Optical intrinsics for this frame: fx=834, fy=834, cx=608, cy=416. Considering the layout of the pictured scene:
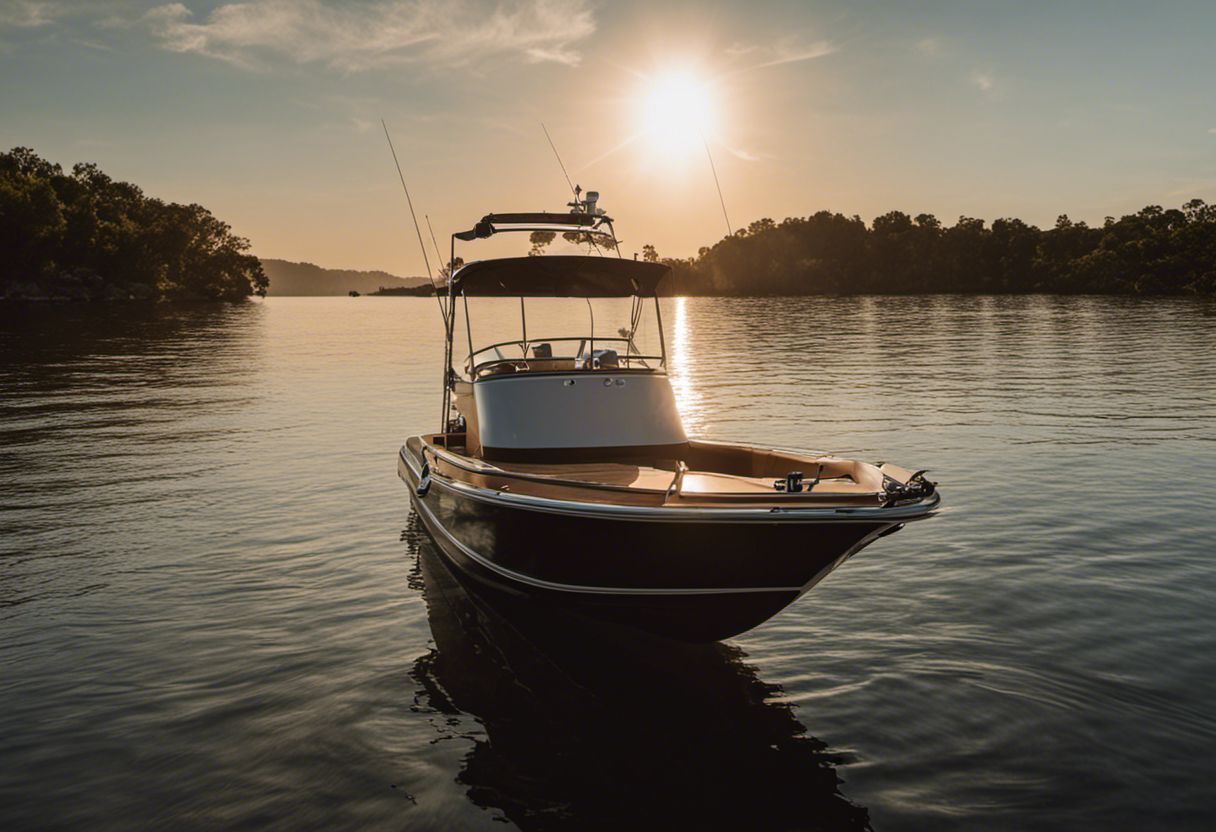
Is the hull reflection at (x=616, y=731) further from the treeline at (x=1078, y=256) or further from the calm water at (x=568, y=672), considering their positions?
the treeline at (x=1078, y=256)

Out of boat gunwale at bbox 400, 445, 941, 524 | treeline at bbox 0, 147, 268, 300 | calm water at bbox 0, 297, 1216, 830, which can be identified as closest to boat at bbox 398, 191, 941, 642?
boat gunwale at bbox 400, 445, 941, 524

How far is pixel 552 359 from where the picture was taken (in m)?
11.0

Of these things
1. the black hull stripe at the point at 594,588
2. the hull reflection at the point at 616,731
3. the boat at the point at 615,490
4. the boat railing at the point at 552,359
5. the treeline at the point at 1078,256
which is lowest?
the hull reflection at the point at 616,731

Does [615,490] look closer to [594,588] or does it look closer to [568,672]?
[594,588]

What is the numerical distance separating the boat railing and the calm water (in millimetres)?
2768

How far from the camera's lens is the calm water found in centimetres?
561

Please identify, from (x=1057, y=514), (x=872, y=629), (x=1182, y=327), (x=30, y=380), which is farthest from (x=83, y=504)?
(x=1182, y=327)

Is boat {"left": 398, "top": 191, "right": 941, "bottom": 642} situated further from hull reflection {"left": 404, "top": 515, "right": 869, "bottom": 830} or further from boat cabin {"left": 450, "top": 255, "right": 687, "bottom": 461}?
hull reflection {"left": 404, "top": 515, "right": 869, "bottom": 830}

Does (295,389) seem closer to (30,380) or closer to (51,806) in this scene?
(30,380)

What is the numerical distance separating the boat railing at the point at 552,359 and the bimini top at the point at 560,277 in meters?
0.70

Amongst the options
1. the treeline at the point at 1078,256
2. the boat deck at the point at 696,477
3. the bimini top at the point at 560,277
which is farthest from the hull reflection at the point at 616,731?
the treeline at the point at 1078,256

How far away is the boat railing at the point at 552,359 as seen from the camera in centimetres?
1048

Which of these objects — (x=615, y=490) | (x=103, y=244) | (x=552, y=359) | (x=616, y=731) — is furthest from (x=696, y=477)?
(x=103, y=244)

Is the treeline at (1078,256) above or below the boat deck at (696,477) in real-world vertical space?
above
